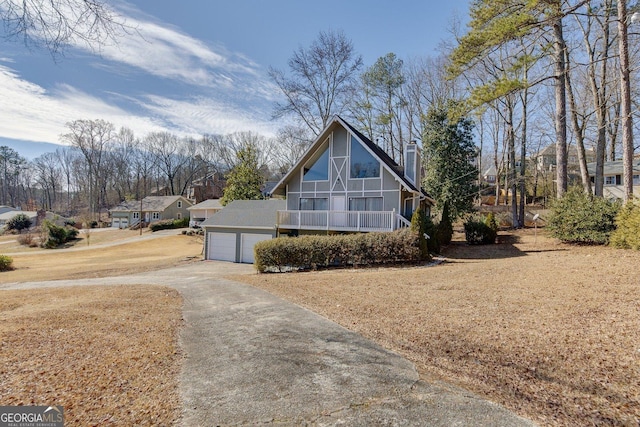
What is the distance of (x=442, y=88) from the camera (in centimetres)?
3250

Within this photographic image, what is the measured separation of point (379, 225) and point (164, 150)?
59.4 meters

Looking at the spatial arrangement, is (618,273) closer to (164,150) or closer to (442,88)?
(442,88)

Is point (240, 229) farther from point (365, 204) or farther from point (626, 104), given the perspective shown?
point (626, 104)

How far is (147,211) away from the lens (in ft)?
168

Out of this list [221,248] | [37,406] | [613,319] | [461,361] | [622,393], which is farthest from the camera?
[221,248]

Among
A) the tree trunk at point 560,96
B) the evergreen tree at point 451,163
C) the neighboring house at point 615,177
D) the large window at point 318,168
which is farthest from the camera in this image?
the neighboring house at point 615,177

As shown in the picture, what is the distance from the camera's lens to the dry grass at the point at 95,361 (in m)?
3.26

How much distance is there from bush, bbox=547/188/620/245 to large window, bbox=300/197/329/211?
11.7 m

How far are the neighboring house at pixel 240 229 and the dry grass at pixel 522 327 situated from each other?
11.3m

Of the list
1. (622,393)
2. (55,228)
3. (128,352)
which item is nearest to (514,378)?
(622,393)

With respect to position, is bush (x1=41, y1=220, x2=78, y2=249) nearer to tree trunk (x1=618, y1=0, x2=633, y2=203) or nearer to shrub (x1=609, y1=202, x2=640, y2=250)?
shrub (x1=609, y1=202, x2=640, y2=250)
